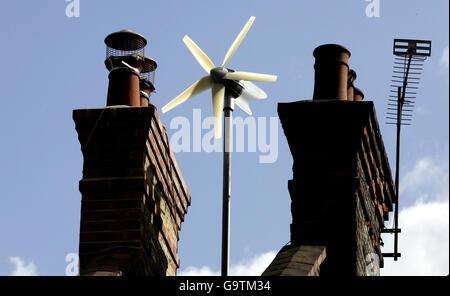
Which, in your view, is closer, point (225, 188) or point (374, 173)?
point (225, 188)

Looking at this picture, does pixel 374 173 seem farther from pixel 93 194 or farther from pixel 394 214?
pixel 93 194

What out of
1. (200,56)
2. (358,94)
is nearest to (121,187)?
(200,56)

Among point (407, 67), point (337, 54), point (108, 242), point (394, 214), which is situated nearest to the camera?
point (108, 242)

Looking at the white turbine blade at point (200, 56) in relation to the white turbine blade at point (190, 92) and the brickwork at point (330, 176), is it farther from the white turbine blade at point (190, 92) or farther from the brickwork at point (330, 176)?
the brickwork at point (330, 176)

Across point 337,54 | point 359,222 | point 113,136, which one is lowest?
point 359,222

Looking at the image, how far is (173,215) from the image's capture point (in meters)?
10.5

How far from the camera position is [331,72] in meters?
10.1

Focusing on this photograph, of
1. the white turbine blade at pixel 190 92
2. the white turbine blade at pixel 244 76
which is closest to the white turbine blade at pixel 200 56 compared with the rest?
the white turbine blade at pixel 190 92

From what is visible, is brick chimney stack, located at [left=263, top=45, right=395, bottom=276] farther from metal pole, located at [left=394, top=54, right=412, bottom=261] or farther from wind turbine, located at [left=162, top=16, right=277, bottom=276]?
metal pole, located at [left=394, top=54, right=412, bottom=261]

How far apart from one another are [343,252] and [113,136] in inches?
89.5

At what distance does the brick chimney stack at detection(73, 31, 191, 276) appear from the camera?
9.06 m

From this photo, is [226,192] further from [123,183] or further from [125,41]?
[125,41]
